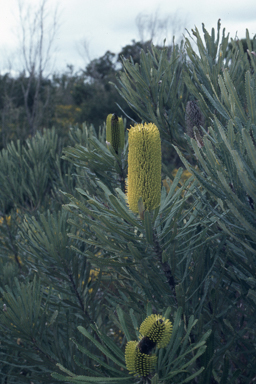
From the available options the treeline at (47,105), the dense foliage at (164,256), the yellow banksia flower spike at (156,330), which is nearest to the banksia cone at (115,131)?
the dense foliage at (164,256)

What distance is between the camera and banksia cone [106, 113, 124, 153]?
0.95 metres

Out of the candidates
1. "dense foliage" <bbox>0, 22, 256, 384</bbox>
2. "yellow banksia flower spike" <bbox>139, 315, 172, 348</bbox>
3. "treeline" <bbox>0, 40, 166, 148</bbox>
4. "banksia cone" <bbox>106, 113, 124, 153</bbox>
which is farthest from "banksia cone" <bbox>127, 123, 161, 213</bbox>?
"treeline" <bbox>0, 40, 166, 148</bbox>

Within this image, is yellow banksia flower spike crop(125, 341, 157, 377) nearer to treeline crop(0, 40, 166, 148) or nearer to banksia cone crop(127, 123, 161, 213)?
banksia cone crop(127, 123, 161, 213)

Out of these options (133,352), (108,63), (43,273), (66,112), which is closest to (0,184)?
(43,273)

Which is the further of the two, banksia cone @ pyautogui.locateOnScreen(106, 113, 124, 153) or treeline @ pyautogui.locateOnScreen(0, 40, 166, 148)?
treeline @ pyautogui.locateOnScreen(0, 40, 166, 148)

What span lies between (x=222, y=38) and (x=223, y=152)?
761 millimetres

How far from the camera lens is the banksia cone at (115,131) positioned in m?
0.95

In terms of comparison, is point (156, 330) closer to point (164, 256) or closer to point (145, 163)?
point (164, 256)

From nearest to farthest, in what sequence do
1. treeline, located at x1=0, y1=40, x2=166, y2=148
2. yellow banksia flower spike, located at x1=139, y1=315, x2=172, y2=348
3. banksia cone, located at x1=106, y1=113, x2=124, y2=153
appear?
yellow banksia flower spike, located at x1=139, y1=315, x2=172, y2=348, banksia cone, located at x1=106, y1=113, x2=124, y2=153, treeline, located at x1=0, y1=40, x2=166, y2=148

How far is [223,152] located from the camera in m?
0.58

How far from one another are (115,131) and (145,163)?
41 centimetres

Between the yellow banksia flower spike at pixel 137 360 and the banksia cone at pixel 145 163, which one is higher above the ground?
the banksia cone at pixel 145 163

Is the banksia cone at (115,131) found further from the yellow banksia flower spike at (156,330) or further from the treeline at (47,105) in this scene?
the treeline at (47,105)

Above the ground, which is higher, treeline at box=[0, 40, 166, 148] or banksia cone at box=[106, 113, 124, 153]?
treeline at box=[0, 40, 166, 148]
